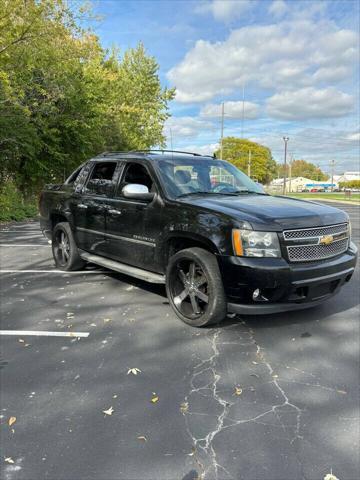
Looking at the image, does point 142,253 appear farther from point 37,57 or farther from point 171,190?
point 37,57

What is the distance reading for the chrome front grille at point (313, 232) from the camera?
393cm

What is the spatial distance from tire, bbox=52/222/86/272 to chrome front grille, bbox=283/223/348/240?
3812mm

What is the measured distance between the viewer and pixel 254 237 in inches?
152

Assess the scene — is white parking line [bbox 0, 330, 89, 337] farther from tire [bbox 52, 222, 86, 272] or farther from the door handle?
tire [bbox 52, 222, 86, 272]

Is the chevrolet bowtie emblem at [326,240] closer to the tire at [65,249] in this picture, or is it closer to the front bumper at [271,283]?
the front bumper at [271,283]

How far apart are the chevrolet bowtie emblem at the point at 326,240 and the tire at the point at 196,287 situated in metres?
1.10

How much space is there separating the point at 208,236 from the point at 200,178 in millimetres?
1359

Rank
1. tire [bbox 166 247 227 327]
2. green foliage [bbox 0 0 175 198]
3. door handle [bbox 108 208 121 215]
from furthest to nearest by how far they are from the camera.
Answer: green foliage [bbox 0 0 175 198] → door handle [bbox 108 208 121 215] → tire [bbox 166 247 227 327]

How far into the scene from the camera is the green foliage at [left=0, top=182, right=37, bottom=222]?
51.7 ft

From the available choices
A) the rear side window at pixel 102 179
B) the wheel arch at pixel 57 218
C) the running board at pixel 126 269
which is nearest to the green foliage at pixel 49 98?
the wheel arch at pixel 57 218

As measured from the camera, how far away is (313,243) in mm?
4098

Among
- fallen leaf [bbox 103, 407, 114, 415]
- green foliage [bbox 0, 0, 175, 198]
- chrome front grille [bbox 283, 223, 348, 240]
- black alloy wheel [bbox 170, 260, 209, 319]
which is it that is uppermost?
green foliage [bbox 0, 0, 175, 198]

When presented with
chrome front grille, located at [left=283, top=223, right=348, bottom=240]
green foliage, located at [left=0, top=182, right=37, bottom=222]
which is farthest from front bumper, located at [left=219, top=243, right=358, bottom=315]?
green foliage, located at [left=0, top=182, right=37, bottom=222]

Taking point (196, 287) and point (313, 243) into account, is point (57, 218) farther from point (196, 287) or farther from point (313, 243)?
point (313, 243)
